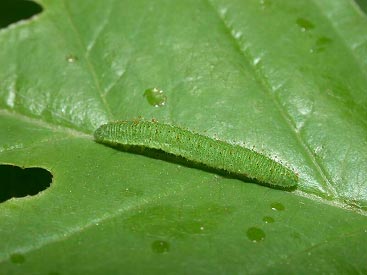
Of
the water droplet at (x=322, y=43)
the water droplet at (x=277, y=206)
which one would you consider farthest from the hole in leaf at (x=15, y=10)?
the water droplet at (x=277, y=206)

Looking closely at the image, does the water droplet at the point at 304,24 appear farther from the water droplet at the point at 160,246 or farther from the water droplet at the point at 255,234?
the water droplet at the point at 160,246

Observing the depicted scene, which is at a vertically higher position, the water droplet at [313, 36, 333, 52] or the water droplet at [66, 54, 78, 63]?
the water droplet at [313, 36, 333, 52]

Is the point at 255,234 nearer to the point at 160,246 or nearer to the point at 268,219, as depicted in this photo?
the point at 268,219

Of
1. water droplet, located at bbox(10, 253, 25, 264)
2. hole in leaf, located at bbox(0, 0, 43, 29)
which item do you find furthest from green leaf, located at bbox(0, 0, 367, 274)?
hole in leaf, located at bbox(0, 0, 43, 29)

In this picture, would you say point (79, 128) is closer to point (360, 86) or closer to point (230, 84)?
point (230, 84)

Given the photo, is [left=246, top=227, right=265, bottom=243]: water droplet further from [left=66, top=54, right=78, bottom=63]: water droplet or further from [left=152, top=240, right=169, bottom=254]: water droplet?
[left=66, top=54, right=78, bottom=63]: water droplet

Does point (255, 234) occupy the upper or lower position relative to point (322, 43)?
lower

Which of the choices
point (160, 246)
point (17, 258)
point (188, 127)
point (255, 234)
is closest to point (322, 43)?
point (188, 127)
